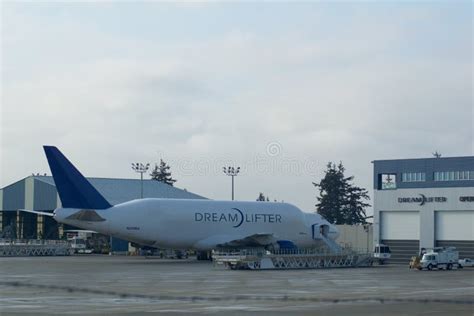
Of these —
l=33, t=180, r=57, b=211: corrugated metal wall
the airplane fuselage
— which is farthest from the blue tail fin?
l=33, t=180, r=57, b=211: corrugated metal wall

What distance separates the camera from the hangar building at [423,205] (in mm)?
72812

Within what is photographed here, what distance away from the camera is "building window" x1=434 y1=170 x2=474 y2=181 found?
73.8m

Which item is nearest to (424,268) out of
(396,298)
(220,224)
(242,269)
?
(242,269)

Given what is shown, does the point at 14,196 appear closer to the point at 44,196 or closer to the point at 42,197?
the point at 42,197

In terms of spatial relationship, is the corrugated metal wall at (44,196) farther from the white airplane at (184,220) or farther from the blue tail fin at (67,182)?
the blue tail fin at (67,182)

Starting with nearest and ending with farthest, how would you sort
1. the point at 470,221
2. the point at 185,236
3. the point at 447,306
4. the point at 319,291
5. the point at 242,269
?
the point at 447,306, the point at 319,291, the point at 242,269, the point at 185,236, the point at 470,221

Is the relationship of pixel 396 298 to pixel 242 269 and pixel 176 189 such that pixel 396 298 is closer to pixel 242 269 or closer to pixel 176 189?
pixel 242 269

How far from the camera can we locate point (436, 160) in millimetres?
76562

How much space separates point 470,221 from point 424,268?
14884 mm

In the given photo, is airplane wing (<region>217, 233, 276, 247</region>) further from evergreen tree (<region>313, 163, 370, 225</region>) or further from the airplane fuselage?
evergreen tree (<region>313, 163, 370, 225</region>)

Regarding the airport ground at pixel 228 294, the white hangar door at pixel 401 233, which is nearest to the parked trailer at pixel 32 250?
the white hangar door at pixel 401 233

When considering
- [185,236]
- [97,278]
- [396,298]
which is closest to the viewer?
[396,298]

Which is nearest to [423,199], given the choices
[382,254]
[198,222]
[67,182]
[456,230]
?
[456,230]

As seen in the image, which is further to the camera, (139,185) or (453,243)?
(139,185)
